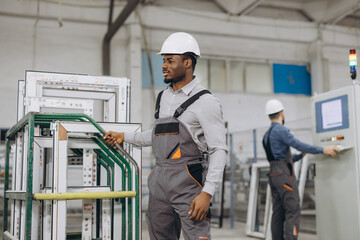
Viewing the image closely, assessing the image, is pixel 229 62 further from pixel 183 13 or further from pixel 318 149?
pixel 318 149

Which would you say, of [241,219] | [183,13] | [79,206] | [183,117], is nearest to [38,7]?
[183,13]

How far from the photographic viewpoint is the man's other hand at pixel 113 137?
3.06m

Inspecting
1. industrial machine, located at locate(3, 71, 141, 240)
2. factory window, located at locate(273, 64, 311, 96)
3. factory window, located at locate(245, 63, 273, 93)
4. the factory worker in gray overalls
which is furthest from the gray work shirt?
factory window, located at locate(273, 64, 311, 96)

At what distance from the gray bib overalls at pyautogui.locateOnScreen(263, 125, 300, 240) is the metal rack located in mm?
2054

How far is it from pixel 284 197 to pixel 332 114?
111 cm

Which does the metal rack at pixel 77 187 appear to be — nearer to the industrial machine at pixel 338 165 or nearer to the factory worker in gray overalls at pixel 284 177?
the factory worker in gray overalls at pixel 284 177

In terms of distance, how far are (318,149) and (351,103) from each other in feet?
1.99

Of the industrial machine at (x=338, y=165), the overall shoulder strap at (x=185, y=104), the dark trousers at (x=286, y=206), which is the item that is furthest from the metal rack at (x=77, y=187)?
→ the industrial machine at (x=338, y=165)

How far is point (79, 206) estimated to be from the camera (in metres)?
9.87

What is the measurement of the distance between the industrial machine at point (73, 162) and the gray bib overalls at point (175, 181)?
26.9 inches

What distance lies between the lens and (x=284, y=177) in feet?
15.5

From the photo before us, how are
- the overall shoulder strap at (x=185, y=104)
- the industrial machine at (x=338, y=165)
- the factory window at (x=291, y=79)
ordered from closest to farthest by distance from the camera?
1. the overall shoulder strap at (x=185, y=104)
2. the industrial machine at (x=338, y=165)
3. the factory window at (x=291, y=79)

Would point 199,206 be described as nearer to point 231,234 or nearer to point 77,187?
point 77,187

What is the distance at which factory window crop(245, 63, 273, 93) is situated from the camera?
1188 cm
